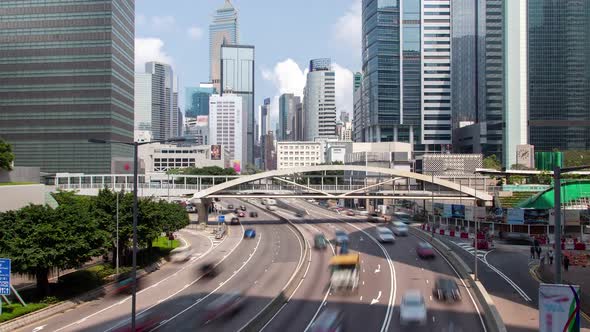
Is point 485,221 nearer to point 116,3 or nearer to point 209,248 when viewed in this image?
point 209,248

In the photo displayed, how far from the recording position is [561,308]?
18016 mm

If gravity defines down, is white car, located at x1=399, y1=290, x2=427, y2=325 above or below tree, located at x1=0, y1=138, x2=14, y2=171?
below

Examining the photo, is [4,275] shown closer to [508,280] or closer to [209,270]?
[209,270]

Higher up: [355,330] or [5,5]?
[5,5]

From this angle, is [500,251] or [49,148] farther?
[49,148]

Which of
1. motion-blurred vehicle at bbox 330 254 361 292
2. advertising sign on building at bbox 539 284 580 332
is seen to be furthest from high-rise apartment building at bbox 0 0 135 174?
advertising sign on building at bbox 539 284 580 332

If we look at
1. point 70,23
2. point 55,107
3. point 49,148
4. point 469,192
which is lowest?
point 469,192

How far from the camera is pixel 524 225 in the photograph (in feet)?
233

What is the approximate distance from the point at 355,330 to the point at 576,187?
58394 millimetres

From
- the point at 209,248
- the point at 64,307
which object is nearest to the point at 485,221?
the point at 209,248

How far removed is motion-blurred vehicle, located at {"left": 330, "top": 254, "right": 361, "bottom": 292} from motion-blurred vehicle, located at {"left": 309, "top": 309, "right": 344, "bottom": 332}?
8141 mm

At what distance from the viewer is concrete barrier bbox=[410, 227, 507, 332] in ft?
103

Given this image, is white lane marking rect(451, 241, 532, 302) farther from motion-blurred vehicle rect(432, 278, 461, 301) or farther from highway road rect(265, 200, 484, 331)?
motion-blurred vehicle rect(432, 278, 461, 301)

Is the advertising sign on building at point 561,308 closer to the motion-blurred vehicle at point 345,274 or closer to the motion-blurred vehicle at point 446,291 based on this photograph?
the motion-blurred vehicle at point 446,291
